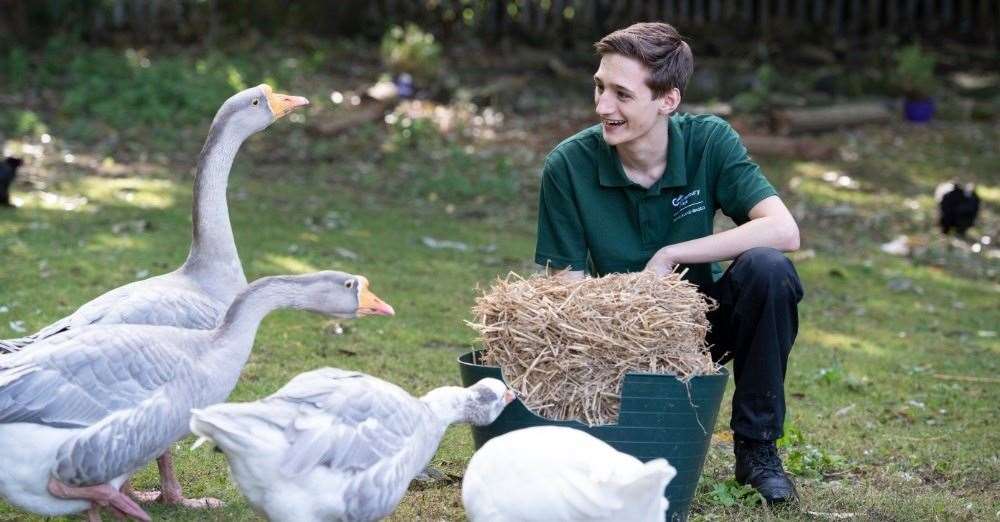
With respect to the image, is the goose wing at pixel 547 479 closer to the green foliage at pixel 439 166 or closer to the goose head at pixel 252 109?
the goose head at pixel 252 109

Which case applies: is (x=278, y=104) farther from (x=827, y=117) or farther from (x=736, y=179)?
(x=827, y=117)

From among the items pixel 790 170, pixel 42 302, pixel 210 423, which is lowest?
pixel 790 170

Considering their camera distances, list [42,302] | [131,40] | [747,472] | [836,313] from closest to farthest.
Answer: [747,472] < [42,302] < [836,313] < [131,40]

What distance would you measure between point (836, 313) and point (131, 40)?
11.9m

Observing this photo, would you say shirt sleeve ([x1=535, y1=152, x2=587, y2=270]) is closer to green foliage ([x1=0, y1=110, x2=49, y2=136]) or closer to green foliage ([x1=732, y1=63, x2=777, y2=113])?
green foliage ([x1=0, y1=110, x2=49, y2=136])

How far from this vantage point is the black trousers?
14.4ft

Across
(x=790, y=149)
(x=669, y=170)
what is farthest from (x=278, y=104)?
(x=790, y=149)

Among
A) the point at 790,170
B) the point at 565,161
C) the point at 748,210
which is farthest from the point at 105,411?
the point at 790,170

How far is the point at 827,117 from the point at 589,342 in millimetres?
10910

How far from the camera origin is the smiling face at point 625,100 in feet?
15.3

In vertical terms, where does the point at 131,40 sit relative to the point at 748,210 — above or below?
below

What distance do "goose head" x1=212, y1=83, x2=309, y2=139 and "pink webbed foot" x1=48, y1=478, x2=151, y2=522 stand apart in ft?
5.42

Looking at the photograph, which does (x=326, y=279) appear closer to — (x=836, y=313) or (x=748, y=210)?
(x=748, y=210)

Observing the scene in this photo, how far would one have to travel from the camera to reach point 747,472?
4.57 m
